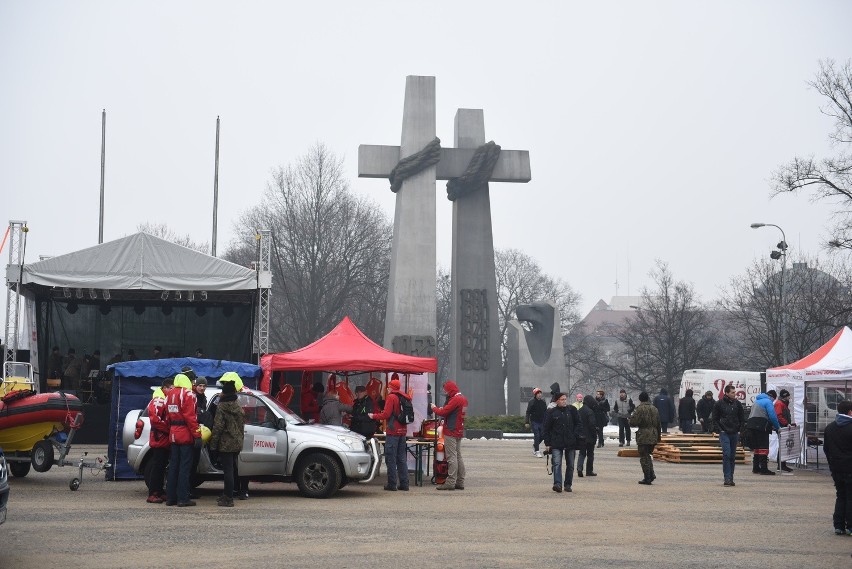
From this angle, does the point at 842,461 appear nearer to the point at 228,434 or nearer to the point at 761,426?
the point at 228,434

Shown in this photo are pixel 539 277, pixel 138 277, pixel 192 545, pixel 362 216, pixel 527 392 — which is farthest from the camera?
pixel 539 277

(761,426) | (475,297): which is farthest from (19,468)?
(475,297)

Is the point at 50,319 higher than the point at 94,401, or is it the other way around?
the point at 50,319

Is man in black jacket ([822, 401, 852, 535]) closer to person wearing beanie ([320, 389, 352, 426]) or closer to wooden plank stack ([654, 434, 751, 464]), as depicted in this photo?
person wearing beanie ([320, 389, 352, 426])

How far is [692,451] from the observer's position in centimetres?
2861

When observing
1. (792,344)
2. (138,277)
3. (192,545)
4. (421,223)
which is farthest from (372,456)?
(792,344)

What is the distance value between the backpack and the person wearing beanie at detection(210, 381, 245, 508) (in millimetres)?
3434

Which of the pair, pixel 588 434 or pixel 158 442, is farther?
pixel 588 434

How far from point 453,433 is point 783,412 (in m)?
10.1

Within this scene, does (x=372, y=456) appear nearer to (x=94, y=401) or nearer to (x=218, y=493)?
(x=218, y=493)

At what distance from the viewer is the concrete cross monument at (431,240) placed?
42.1m

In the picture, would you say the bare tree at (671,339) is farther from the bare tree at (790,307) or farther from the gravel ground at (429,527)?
the gravel ground at (429,527)

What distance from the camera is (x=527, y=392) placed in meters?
45.8

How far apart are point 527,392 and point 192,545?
3470 cm
